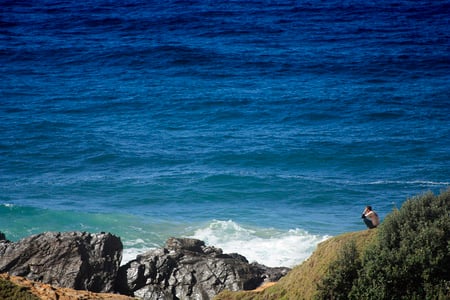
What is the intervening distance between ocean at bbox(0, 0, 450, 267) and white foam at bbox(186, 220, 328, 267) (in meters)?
0.13

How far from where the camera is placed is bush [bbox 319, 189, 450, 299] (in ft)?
68.2

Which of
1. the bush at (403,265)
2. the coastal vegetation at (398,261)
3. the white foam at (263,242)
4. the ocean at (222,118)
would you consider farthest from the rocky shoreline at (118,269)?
the bush at (403,265)

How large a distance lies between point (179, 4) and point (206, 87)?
3126cm

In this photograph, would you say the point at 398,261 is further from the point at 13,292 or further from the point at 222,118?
the point at 222,118

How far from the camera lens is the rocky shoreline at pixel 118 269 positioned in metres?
32.2

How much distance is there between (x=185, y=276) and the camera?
32.9 m

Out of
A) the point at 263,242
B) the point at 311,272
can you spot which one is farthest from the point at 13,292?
the point at 263,242

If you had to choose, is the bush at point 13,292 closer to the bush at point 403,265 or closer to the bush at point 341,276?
the bush at point 341,276

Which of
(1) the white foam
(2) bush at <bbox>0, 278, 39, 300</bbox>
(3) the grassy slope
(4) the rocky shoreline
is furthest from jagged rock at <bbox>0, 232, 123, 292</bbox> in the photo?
(1) the white foam

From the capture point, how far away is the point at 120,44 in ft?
291

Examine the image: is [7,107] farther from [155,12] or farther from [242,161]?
[155,12]

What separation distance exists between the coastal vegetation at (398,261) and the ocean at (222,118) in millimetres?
18027

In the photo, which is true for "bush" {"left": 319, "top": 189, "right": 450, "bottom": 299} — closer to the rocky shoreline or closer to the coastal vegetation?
the coastal vegetation

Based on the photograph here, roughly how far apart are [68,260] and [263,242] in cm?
1378
